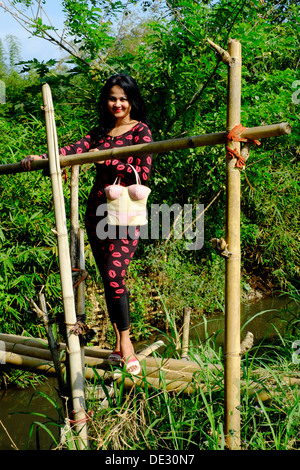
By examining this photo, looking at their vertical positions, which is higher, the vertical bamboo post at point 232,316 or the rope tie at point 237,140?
the rope tie at point 237,140

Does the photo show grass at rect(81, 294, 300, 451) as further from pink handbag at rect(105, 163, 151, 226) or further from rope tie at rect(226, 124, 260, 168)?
rope tie at rect(226, 124, 260, 168)

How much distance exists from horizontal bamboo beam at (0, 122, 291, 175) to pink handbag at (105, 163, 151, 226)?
0.22 m

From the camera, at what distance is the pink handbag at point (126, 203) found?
2.23 meters

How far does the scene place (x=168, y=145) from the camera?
1924 millimetres

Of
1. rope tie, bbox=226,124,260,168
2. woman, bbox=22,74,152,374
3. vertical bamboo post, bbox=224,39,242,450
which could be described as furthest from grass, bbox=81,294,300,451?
rope tie, bbox=226,124,260,168

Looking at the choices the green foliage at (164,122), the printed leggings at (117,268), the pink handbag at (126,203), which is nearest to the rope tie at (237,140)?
the pink handbag at (126,203)

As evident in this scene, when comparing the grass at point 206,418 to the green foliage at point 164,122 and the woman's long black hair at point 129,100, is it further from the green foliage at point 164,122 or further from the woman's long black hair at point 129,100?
the green foliage at point 164,122

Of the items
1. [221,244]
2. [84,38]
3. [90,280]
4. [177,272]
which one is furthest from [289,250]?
[221,244]

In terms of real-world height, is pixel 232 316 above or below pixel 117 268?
below

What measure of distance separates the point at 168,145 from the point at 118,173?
1.85 feet

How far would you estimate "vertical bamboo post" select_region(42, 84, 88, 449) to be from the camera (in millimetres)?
2045

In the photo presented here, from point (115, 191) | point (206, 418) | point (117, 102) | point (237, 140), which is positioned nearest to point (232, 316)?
point (206, 418)

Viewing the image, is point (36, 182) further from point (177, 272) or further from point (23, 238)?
point (177, 272)

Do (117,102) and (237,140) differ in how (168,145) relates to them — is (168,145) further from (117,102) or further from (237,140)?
(117,102)
